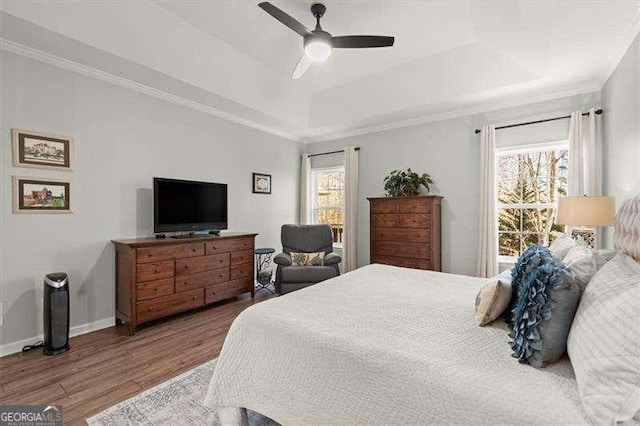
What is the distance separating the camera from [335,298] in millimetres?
1988

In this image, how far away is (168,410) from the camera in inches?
73.1

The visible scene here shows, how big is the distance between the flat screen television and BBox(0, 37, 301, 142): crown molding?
1053 mm

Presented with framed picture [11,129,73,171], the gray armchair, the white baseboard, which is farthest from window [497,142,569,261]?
framed picture [11,129,73,171]

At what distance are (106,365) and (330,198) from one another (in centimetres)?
417

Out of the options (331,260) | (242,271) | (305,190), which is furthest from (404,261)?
(305,190)

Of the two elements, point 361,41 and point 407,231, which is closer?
point 361,41

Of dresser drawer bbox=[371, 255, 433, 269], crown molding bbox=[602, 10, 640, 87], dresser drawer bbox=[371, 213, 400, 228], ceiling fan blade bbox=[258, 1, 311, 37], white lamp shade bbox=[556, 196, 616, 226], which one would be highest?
ceiling fan blade bbox=[258, 1, 311, 37]

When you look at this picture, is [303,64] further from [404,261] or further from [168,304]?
[168,304]

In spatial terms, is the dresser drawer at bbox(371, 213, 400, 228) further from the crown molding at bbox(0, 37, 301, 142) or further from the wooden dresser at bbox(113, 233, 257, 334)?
the crown molding at bbox(0, 37, 301, 142)

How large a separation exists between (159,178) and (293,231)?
1.96 m

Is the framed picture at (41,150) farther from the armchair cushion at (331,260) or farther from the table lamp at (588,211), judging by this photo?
the table lamp at (588,211)

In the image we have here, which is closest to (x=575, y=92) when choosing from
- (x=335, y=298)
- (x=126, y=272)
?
(x=335, y=298)

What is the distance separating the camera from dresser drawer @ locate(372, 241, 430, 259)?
408 cm

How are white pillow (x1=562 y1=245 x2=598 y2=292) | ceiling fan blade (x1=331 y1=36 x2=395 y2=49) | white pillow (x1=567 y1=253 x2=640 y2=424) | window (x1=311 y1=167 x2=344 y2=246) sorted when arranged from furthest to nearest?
window (x1=311 y1=167 x2=344 y2=246) < ceiling fan blade (x1=331 y1=36 x2=395 y2=49) < white pillow (x1=562 y1=245 x2=598 y2=292) < white pillow (x1=567 y1=253 x2=640 y2=424)
